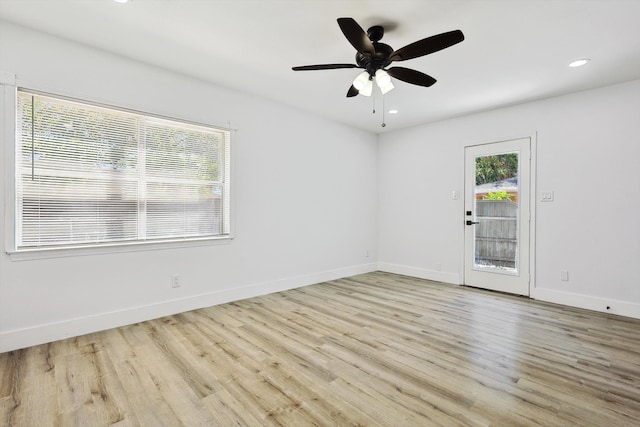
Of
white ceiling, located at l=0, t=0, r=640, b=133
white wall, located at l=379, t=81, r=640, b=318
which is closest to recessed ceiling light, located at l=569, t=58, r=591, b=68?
white ceiling, located at l=0, t=0, r=640, b=133

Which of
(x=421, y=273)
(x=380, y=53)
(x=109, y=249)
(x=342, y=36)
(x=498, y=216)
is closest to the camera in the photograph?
(x=380, y=53)

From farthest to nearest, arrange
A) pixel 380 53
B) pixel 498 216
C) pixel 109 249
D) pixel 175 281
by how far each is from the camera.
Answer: pixel 498 216
pixel 175 281
pixel 109 249
pixel 380 53

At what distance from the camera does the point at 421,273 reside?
Result: 17.2 ft

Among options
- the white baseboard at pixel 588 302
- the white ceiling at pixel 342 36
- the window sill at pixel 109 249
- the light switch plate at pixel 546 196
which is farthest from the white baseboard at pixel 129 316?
the light switch plate at pixel 546 196

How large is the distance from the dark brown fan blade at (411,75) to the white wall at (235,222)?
2.11 meters

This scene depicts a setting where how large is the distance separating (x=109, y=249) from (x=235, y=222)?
1370 mm

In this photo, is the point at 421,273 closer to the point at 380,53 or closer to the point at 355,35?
the point at 380,53

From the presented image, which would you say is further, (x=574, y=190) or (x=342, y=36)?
(x=574, y=190)

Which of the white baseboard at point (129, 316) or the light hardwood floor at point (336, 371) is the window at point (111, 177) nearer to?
the white baseboard at point (129, 316)

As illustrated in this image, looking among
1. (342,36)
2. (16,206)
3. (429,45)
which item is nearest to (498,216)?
(429,45)

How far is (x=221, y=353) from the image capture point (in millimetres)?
2471

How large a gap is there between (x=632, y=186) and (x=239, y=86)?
4.70 m

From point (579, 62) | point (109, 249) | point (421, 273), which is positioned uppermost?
point (579, 62)

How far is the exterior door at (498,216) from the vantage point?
4.19 meters
